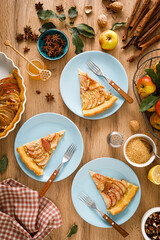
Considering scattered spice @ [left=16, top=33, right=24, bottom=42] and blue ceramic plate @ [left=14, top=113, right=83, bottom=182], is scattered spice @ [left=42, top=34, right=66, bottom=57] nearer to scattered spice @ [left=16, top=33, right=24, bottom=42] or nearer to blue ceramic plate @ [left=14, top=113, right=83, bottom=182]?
scattered spice @ [left=16, top=33, right=24, bottom=42]

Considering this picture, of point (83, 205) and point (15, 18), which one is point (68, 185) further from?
point (15, 18)

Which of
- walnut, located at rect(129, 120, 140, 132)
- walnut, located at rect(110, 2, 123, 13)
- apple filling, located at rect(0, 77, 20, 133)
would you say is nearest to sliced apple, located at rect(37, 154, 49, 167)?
apple filling, located at rect(0, 77, 20, 133)

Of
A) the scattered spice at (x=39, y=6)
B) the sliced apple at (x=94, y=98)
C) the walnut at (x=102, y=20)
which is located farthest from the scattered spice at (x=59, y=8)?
the sliced apple at (x=94, y=98)

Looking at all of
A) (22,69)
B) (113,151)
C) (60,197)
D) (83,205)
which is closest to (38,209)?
(60,197)

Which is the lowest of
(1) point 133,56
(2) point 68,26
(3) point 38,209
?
(3) point 38,209

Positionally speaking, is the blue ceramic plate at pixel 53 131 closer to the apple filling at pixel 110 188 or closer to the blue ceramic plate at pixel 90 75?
the blue ceramic plate at pixel 90 75
